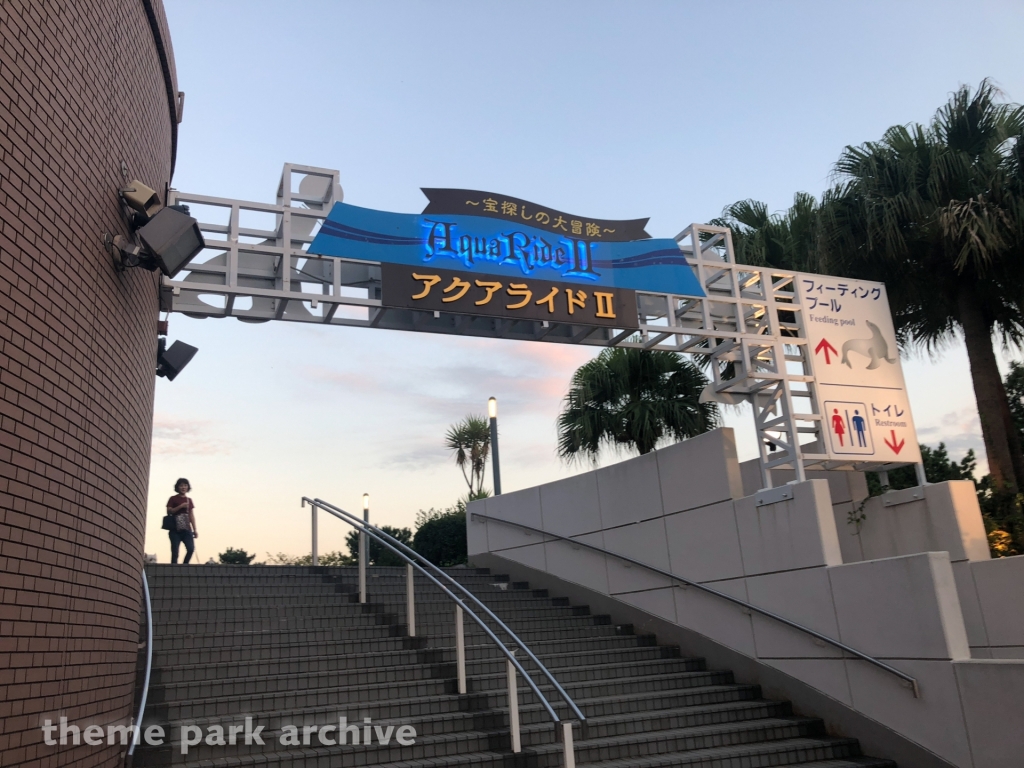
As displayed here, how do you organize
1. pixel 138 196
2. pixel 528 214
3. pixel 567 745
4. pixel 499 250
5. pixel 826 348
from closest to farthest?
1. pixel 138 196
2. pixel 567 745
3. pixel 499 250
4. pixel 528 214
5. pixel 826 348

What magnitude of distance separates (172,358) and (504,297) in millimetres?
3474

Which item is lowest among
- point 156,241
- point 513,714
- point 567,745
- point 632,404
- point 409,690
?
point 567,745

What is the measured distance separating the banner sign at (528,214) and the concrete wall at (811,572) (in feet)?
8.81

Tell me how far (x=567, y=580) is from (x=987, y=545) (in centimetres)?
522

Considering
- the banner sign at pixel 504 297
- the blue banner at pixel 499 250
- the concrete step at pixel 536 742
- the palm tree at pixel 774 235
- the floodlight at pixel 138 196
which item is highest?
the palm tree at pixel 774 235

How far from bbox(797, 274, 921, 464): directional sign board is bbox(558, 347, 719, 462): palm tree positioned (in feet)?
15.3

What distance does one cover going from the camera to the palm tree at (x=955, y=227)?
1065cm

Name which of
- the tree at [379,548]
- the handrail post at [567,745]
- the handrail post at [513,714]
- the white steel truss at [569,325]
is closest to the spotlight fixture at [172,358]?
the white steel truss at [569,325]

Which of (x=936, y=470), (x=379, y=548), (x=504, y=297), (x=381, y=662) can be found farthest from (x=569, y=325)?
(x=379, y=548)

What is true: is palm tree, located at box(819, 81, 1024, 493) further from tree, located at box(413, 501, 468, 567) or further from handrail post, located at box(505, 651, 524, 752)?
tree, located at box(413, 501, 468, 567)

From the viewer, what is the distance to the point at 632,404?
1566 cm

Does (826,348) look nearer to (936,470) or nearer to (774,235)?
(774,235)

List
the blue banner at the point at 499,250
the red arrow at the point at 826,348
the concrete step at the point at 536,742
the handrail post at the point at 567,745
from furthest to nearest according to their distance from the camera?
1. the red arrow at the point at 826,348
2. the blue banner at the point at 499,250
3. the concrete step at the point at 536,742
4. the handrail post at the point at 567,745

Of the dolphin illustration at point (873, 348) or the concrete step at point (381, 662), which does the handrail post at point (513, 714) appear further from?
the dolphin illustration at point (873, 348)
